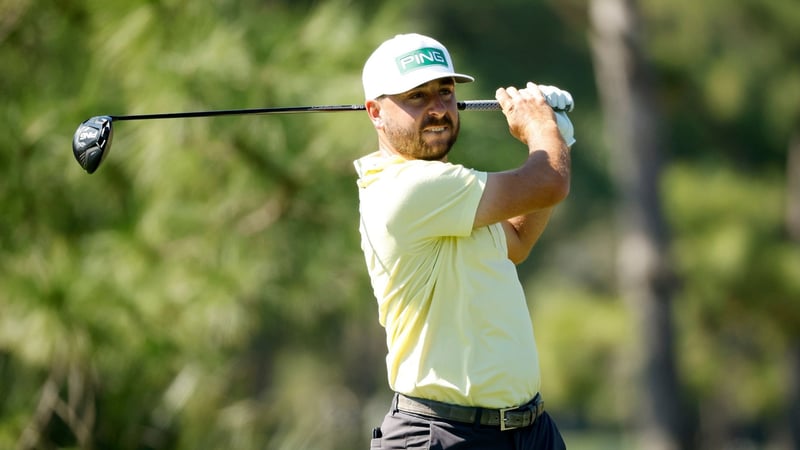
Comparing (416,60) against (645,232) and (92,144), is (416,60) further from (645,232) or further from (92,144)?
(645,232)

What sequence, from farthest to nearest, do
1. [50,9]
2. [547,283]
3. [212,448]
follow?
[547,283] < [50,9] < [212,448]

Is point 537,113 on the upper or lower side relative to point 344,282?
upper

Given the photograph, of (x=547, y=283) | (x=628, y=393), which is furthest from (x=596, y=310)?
(x=547, y=283)

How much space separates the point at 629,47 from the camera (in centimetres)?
1228

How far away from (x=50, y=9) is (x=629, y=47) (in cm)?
675

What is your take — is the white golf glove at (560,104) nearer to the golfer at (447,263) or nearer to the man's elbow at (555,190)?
the golfer at (447,263)

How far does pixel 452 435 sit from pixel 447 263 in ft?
1.45

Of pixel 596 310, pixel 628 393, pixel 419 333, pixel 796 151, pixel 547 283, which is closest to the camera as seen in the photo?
pixel 419 333

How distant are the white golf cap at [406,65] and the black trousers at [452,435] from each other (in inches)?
33.5

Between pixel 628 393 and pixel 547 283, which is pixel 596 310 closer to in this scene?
pixel 628 393

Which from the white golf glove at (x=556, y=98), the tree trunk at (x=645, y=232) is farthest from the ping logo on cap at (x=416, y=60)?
the tree trunk at (x=645, y=232)

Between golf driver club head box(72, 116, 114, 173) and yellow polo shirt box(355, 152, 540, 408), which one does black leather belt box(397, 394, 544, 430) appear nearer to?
yellow polo shirt box(355, 152, 540, 408)

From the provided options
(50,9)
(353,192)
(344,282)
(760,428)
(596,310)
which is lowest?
(760,428)

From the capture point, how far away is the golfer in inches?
128
